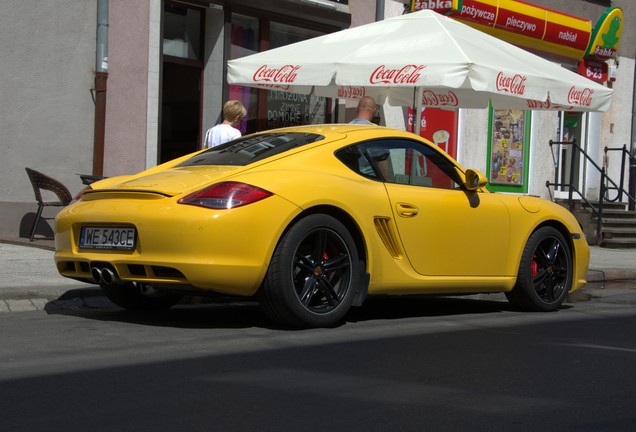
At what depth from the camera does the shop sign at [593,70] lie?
71.4 ft

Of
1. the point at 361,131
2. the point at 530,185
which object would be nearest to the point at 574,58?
the point at 530,185

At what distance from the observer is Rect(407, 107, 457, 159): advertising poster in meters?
18.5

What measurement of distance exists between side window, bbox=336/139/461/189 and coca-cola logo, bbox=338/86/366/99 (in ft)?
16.0

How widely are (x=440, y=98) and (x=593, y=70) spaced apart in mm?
10428

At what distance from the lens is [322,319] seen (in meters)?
6.57

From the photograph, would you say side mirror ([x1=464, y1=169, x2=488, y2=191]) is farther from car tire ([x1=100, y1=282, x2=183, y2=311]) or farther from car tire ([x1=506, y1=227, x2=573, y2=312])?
car tire ([x1=100, y1=282, x2=183, y2=311])

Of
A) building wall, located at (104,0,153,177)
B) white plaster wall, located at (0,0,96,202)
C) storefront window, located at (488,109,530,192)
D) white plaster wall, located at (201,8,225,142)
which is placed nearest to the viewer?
white plaster wall, located at (0,0,96,202)

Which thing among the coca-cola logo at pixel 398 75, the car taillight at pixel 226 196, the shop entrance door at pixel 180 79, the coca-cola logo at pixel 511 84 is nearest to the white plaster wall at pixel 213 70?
the shop entrance door at pixel 180 79

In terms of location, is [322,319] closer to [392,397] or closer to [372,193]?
[372,193]

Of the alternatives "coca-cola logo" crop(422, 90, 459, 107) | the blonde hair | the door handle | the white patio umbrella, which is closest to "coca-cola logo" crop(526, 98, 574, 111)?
the white patio umbrella

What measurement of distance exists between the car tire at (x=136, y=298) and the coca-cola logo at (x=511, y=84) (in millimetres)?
4308

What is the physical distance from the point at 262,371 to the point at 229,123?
5692 mm

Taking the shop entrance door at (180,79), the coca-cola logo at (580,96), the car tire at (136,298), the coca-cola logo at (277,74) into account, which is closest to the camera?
the car tire at (136,298)

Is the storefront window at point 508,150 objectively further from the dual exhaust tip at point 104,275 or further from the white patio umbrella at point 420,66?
the dual exhaust tip at point 104,275
